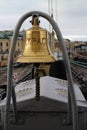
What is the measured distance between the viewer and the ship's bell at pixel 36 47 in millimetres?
2930

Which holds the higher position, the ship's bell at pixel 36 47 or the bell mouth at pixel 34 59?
the ship's bell at pixel 36 47

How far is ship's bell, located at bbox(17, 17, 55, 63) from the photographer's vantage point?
293 cm

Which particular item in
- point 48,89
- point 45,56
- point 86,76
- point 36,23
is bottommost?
point 86,76

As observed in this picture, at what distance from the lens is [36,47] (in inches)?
120

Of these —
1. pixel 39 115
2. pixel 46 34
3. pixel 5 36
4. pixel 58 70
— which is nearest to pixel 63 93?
pixel 39 115

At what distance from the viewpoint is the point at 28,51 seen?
9.87 feet

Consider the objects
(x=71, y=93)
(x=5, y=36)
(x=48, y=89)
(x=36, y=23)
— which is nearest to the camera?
(x=71, y=93)

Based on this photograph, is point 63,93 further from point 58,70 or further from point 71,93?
point 58,70

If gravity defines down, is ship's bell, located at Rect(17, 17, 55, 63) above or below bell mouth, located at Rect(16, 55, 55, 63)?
above

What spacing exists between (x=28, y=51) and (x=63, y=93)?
709 millimetres

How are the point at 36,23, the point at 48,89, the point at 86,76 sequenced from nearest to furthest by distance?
the point at 36,23 → the point at 48,89 → the point at 86,76

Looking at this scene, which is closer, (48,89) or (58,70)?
(48,89)

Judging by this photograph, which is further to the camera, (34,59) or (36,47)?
(36,47)

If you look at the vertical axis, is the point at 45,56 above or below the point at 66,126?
above
